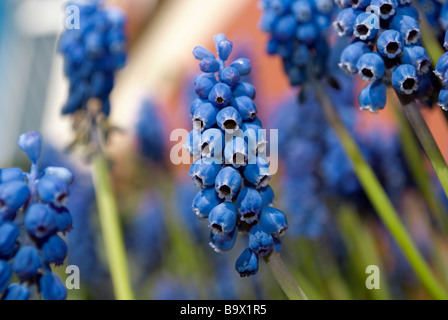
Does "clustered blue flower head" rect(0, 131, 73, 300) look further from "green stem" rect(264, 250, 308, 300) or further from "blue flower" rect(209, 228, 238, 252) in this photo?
"green stem" rect(264, 250, 308, 300)

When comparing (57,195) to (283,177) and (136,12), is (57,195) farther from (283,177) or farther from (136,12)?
(136,12)

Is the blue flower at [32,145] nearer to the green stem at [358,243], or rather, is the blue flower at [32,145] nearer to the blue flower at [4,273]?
the blue flower at [4,273]

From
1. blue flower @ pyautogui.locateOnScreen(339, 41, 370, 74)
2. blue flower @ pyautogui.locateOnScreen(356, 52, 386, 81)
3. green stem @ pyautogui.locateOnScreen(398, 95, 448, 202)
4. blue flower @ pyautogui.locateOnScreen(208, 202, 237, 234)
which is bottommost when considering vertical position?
blue flower @ pyautogui.locateOnScreen(208, 202, 237, 234)

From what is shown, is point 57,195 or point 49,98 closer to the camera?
point 57,195

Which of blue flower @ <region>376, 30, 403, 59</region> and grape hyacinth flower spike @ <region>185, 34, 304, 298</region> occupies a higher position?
blue flower @ <region>376, 30, 403, 59</region>

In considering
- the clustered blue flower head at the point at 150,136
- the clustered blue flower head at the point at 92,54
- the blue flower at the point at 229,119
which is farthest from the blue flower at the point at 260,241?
the clustered blue flower head at the point at 150,136

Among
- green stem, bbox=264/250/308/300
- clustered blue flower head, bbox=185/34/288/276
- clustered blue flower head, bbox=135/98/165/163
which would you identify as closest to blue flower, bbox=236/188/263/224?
clustered blue flower head, bbox=185/34/288/276
